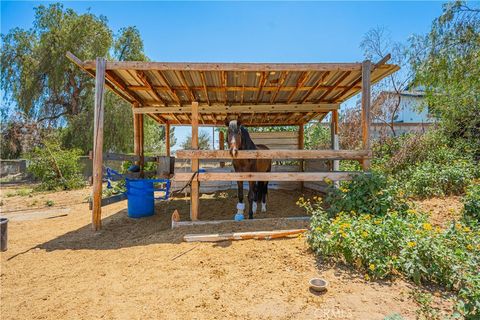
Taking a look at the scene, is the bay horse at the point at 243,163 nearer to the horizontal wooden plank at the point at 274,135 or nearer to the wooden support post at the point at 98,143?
the wooden support post at the point at 98,143

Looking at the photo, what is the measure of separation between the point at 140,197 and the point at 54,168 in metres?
8.54

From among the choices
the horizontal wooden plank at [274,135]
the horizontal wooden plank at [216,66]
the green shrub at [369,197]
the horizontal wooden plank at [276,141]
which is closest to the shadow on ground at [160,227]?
the green shrub at [369,197]

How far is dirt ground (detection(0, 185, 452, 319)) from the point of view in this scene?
2.26 metres

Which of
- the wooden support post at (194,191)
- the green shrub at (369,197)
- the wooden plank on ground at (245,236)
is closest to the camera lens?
the wooden plank on ground at (245,236)

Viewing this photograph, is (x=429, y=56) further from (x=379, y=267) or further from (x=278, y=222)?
(x=379, y=267)

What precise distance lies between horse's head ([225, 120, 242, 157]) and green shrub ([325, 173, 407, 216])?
184 centimetres

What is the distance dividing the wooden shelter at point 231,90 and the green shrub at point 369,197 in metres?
0.39

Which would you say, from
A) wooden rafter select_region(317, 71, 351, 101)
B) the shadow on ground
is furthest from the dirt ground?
wooden rafter select_region(317, 71, 351, 101)

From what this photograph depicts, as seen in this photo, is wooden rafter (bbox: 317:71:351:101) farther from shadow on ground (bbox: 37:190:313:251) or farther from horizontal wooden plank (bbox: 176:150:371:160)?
shadow on ground (bbox: 37:190:313:251)

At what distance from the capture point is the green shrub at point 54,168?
1157 cm

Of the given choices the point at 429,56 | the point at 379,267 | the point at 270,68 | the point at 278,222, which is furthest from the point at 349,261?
the point at 429,56

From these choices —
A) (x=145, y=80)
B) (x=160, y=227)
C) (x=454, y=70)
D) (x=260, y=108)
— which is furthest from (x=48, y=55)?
(x=454, y=70)

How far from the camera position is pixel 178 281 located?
2791mm

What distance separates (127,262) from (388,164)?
8.47 m
